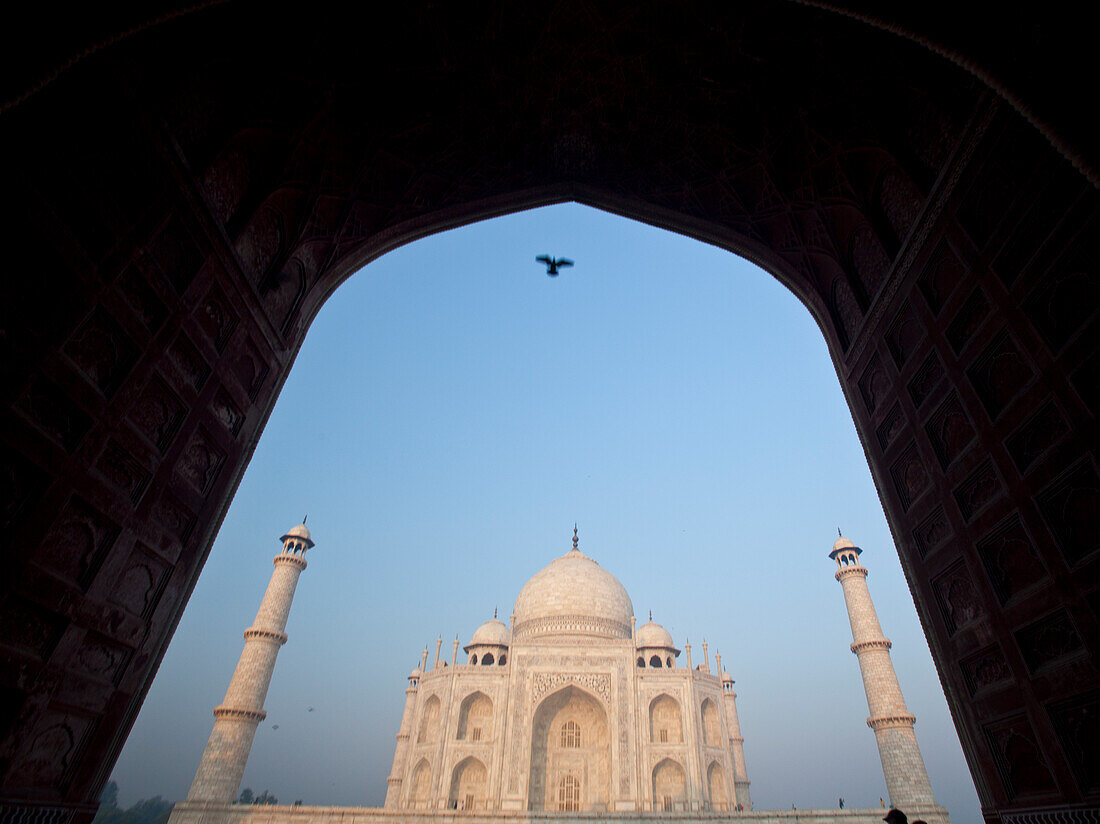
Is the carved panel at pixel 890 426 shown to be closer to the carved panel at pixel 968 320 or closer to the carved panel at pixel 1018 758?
the carved panel at pixel 968 320

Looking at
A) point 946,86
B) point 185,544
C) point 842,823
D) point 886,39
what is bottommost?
point 842,823

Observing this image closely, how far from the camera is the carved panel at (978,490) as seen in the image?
15.0 feet

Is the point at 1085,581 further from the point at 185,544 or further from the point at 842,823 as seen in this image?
the point at 842,823

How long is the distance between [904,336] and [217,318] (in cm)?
677

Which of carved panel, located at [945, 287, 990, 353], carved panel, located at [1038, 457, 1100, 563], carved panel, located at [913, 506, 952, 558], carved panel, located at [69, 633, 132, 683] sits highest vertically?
carved panel, located at [945, 287, 990, 353]

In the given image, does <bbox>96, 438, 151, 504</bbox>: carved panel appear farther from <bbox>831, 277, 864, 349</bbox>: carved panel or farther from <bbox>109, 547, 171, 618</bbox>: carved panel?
<bbox>831, 277, 864, 349</bbox>: carved panel

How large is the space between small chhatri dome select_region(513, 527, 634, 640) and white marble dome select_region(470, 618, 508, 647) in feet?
2.23

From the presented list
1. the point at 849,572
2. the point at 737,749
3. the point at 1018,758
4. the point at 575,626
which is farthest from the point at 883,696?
the point at 1018,758

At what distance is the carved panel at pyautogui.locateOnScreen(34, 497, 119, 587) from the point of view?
4.10 metres

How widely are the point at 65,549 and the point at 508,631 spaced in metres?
28.9

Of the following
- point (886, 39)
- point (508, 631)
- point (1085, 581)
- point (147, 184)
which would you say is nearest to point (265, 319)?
point (147, 184)

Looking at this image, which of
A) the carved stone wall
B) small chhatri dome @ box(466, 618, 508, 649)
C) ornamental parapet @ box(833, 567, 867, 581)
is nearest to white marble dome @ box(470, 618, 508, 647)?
small chhatri dome @ box(466, 618, 508, 649)

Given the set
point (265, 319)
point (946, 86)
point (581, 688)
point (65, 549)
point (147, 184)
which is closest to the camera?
point (65, 549)

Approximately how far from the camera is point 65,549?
4215 mm
